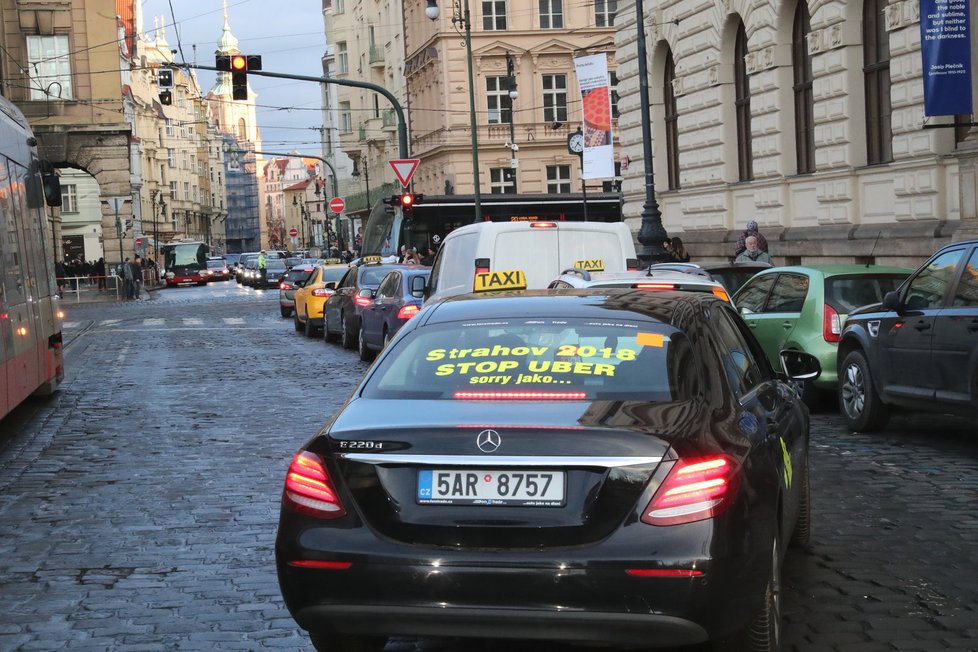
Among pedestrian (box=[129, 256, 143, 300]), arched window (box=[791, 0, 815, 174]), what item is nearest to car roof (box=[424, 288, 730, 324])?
arched window (box=[791, 0, 815, 174])

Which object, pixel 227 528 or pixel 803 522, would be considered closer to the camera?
pixel 803 522

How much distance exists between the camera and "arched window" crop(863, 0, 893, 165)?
24438mm

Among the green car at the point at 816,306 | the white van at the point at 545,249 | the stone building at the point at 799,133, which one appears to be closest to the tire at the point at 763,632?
the green car at the point at 816,306

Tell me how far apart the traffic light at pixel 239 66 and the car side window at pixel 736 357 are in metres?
24.2

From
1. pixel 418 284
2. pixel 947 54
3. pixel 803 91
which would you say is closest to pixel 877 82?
pixel 803 91

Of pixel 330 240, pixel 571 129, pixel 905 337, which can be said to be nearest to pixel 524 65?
pixel 571 129

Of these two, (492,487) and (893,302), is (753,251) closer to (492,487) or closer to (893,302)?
(893,302)

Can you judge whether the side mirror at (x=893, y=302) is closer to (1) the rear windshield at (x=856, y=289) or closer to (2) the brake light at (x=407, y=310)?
(1) the rear windshield at (x=856, y=289)

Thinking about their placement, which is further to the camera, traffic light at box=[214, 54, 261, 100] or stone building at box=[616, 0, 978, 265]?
traffic light at box=[214, 54, 261, 100]

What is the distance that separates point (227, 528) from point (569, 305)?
131 inches

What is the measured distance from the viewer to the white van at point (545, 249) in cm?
1552

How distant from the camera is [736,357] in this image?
6.05 meters

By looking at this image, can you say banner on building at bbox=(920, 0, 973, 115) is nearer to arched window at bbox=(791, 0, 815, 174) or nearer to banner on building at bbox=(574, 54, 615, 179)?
arched window at bbox=(791, 0, 815, 174)

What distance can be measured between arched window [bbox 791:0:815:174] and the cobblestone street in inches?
550
